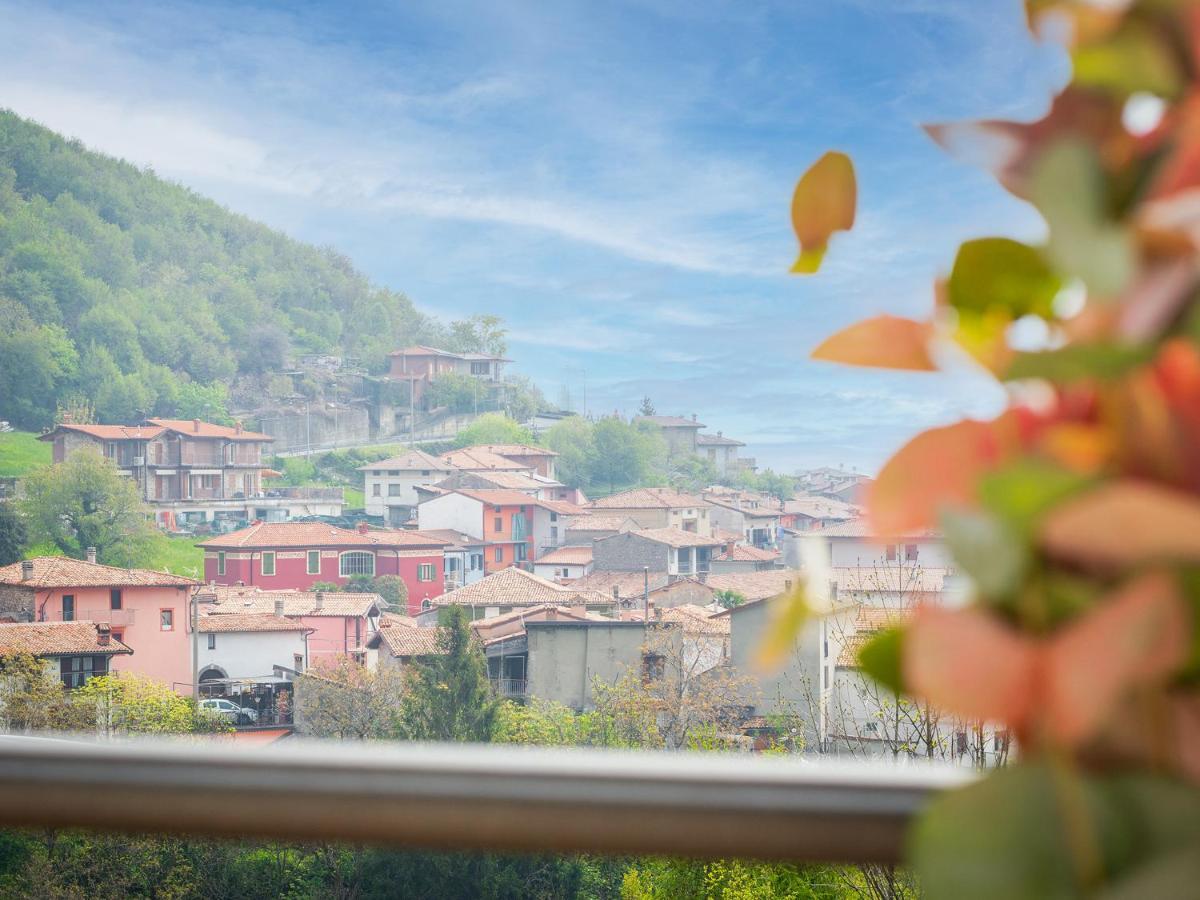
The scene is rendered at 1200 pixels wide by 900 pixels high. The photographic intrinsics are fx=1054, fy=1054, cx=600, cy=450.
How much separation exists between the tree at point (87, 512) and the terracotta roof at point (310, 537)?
1.68ft

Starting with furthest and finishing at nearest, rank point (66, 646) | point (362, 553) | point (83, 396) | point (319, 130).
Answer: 1. point (319, 130)
2. point (83, 396)
3. point (362, 553)
4. point (66, 646)

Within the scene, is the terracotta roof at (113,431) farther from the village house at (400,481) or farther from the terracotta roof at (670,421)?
the terracotta roof at (670,421)

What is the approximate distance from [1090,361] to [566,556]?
27.8 ft

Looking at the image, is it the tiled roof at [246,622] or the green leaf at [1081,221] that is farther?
the tiled roof at [246,622]

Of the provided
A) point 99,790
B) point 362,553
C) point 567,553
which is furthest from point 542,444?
point 99,790

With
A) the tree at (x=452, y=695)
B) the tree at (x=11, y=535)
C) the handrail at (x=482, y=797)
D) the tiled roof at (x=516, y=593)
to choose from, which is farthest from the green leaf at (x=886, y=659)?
the tree at (x=11, y=535)

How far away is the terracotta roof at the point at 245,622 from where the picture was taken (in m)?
7.52

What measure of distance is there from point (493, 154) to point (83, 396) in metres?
5.09

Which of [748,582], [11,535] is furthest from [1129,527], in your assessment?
[11,535]

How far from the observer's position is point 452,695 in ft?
22.6

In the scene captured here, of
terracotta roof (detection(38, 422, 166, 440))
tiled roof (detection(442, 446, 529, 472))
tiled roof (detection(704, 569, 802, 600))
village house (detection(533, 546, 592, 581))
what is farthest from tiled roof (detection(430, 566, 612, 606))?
terracotta roof (detection(38, 422, 166, 440))

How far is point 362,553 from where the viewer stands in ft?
26.9

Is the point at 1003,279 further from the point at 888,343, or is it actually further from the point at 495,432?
the point at 495,432

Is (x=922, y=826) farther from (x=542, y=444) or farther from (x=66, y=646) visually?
(x=542, y=444)
